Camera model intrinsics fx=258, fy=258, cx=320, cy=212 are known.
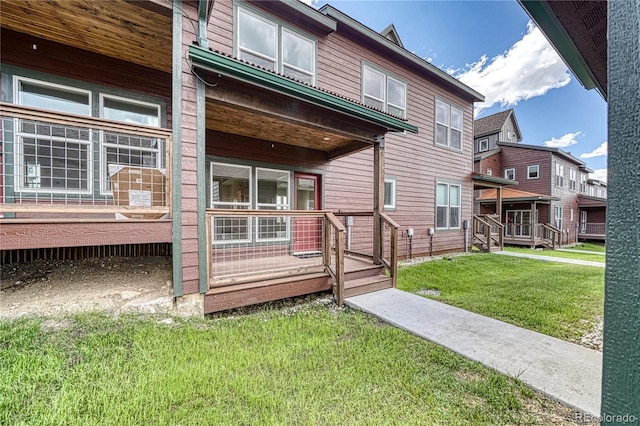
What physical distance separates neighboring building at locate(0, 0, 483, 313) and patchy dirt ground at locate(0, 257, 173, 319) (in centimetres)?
47

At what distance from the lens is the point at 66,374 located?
2.25m

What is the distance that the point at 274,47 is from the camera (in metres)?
6.01

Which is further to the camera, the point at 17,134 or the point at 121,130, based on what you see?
the point at 17,134

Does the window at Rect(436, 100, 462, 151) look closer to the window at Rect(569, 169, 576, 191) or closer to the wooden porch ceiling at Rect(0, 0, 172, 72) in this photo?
the wooden porch ceiling at Rect(0, 0, 172, 72)

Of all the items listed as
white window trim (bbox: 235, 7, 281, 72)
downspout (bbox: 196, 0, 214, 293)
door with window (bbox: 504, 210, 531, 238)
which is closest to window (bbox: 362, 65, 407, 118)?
white window trim (bbox: 235, 7, 281, 72)

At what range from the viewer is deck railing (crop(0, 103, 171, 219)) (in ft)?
11.2

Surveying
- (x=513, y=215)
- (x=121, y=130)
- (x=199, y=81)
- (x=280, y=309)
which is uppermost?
(x=199, y=81)

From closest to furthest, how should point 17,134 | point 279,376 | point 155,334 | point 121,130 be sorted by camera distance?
point 279,376 → point 155,334 → point 121,130 → point 17,134

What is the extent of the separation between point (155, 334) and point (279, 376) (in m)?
1.64

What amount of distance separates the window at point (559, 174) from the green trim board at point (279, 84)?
20.2 meters

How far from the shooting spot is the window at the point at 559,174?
18222 millimetres

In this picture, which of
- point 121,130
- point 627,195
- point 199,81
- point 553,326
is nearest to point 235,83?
point 199,81

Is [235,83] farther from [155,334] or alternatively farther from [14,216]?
[14,216]

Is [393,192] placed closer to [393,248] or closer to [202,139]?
[393,248]
